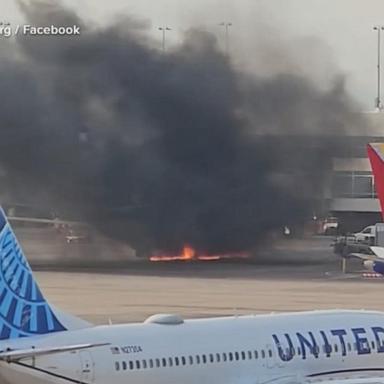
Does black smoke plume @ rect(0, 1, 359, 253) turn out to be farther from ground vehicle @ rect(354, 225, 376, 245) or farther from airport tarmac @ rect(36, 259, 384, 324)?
ground vehicle @ rect(354, 225, 376, 245)

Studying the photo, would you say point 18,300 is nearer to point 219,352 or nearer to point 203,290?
point 219,352

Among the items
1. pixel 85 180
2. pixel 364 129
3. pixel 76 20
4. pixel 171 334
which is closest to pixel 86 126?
pixel 85 180

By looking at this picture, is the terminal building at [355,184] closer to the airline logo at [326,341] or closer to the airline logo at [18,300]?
the airline logo at [326,341]

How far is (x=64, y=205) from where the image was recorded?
92.6 metres

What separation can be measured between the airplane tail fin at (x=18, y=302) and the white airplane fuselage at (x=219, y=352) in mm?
290

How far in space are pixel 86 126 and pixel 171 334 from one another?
66.2 meters

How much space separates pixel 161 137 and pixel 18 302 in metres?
68.3

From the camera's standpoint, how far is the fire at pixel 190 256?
92375 millimetres

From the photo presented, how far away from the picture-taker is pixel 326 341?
109 feet

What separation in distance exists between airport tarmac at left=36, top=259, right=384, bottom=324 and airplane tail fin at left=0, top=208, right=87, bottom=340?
25960 mm

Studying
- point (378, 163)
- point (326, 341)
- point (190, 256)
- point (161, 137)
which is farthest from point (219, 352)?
point (161, 137)

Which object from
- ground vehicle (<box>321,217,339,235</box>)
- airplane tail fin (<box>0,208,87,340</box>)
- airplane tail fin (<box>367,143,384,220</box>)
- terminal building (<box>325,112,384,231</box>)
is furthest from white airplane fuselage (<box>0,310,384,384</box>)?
ground vehicle (<box>321,217,339,235</box>)

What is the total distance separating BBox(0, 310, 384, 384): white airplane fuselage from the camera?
2855cm

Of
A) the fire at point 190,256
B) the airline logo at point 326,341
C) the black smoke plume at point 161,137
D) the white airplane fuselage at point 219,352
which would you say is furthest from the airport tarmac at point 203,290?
the white airplane fuselage at point 219,352
